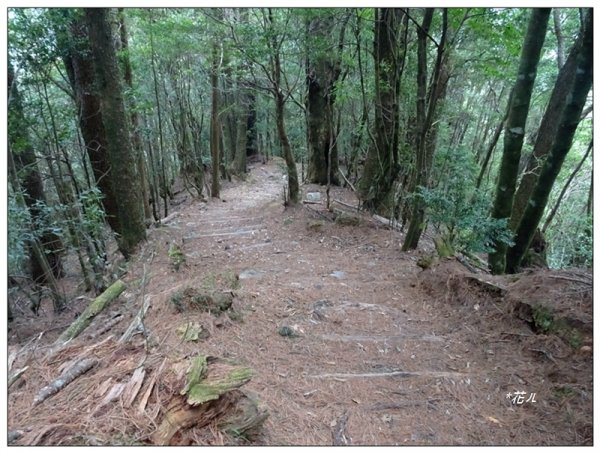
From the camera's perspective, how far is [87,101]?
661 cm

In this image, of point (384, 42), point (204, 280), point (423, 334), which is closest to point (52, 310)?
point (204, 280)

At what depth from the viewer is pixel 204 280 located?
152 inches

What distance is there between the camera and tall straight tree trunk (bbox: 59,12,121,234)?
565cm

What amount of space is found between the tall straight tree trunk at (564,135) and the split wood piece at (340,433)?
3.66 m

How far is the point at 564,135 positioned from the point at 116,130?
6076 mm

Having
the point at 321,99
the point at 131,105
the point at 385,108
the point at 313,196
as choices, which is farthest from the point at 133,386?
the point at 321,99

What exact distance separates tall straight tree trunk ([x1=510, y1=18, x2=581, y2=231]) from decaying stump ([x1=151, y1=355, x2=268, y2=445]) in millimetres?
5910

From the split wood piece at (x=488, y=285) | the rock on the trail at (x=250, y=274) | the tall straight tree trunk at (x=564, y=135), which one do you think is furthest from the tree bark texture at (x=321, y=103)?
the split wood piece at (x=488, y=285)

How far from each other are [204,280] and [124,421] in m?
2.05

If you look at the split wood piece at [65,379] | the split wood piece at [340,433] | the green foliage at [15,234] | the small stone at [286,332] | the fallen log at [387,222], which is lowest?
the fallen log at [387,222]

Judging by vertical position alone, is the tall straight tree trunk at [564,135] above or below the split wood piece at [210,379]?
above

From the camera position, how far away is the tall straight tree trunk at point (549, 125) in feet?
18.2

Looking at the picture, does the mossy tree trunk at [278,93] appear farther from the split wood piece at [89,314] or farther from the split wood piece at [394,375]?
the split wood piece at [394,375]

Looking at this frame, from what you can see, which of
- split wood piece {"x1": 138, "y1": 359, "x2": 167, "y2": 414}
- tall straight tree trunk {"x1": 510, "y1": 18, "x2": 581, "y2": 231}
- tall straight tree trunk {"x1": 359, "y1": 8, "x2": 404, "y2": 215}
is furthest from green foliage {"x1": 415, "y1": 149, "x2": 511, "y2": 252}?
split wood piece {"x1": 138, "y1": 359, "x2": 167, "y2": 414}
